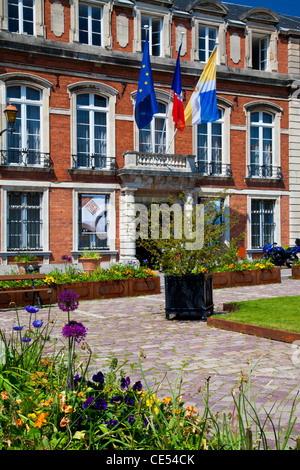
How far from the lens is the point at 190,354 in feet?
21.3

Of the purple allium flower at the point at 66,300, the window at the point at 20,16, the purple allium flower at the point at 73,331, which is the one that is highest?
the window at the point at 20,16

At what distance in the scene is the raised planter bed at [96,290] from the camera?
447 inches

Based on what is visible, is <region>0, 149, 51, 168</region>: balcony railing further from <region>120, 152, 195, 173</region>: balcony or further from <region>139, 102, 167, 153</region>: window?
<region>139, 102, 167, 153</region>: window

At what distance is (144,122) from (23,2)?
7073 millimetres

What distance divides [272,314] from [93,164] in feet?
47.4

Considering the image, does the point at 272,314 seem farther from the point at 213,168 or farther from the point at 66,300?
the point at 213,168

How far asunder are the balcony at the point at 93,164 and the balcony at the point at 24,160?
1149mm

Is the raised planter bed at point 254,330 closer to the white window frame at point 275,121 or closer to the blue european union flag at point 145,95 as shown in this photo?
the blue european union flag at point 145,95

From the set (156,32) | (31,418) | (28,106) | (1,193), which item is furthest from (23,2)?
(31,418)

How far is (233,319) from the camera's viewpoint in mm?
8484

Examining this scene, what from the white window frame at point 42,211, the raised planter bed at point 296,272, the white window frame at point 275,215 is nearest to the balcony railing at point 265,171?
the white window frame at point 275,215

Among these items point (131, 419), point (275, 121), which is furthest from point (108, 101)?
point (131, 419)

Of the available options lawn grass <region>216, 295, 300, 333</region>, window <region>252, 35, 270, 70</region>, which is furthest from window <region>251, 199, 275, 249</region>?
lawn grass <region>216, 295, 300, 333</region>
